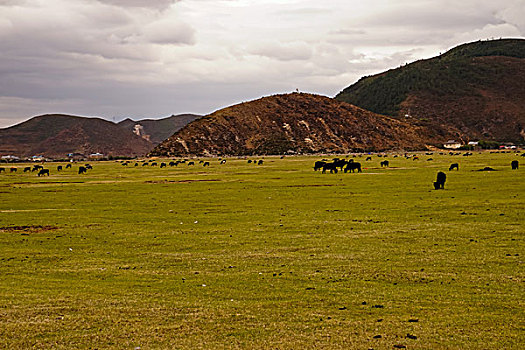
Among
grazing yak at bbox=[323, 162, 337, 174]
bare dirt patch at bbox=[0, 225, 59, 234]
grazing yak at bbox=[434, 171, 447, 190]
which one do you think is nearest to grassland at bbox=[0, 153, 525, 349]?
bare dirt patch at bbox=[0, 225, 59, 234]

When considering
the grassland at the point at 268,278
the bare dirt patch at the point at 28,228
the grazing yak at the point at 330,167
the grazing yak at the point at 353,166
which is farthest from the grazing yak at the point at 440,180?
the bare dirt patch at the point at 28,228

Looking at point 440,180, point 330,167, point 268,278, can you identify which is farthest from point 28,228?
point 330,167

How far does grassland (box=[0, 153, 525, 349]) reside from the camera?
11.0m

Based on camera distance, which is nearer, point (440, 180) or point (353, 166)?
point (440, 180)

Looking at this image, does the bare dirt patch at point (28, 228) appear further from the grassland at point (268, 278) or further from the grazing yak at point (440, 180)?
the grazing yak at point (440, 180)

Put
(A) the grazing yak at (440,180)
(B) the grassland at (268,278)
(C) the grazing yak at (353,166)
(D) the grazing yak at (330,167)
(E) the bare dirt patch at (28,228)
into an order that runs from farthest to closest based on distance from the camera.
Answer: (D) the grazing yak at (330,167), (C) the grazing yak at (353,166), (A) the grazing yak at (440,180), (E) the bare dirt patch at (28,228), (B) the grassland at (268,278)

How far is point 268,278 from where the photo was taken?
15.8 m

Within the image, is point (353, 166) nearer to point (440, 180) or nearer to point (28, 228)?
point (440, 180)

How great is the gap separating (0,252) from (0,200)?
2494 centimetres

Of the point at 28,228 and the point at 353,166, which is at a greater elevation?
the point at 353,166

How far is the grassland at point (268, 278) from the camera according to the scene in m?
11.0

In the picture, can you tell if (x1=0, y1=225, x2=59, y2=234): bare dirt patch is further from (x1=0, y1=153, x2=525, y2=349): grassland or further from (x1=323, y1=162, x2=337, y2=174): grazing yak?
(x1=323, y1=162, x2=337, y2=174): grazing yak

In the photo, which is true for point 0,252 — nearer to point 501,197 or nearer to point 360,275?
point 360,275

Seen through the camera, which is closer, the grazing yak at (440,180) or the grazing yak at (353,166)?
the grazing yak at (440,180)
